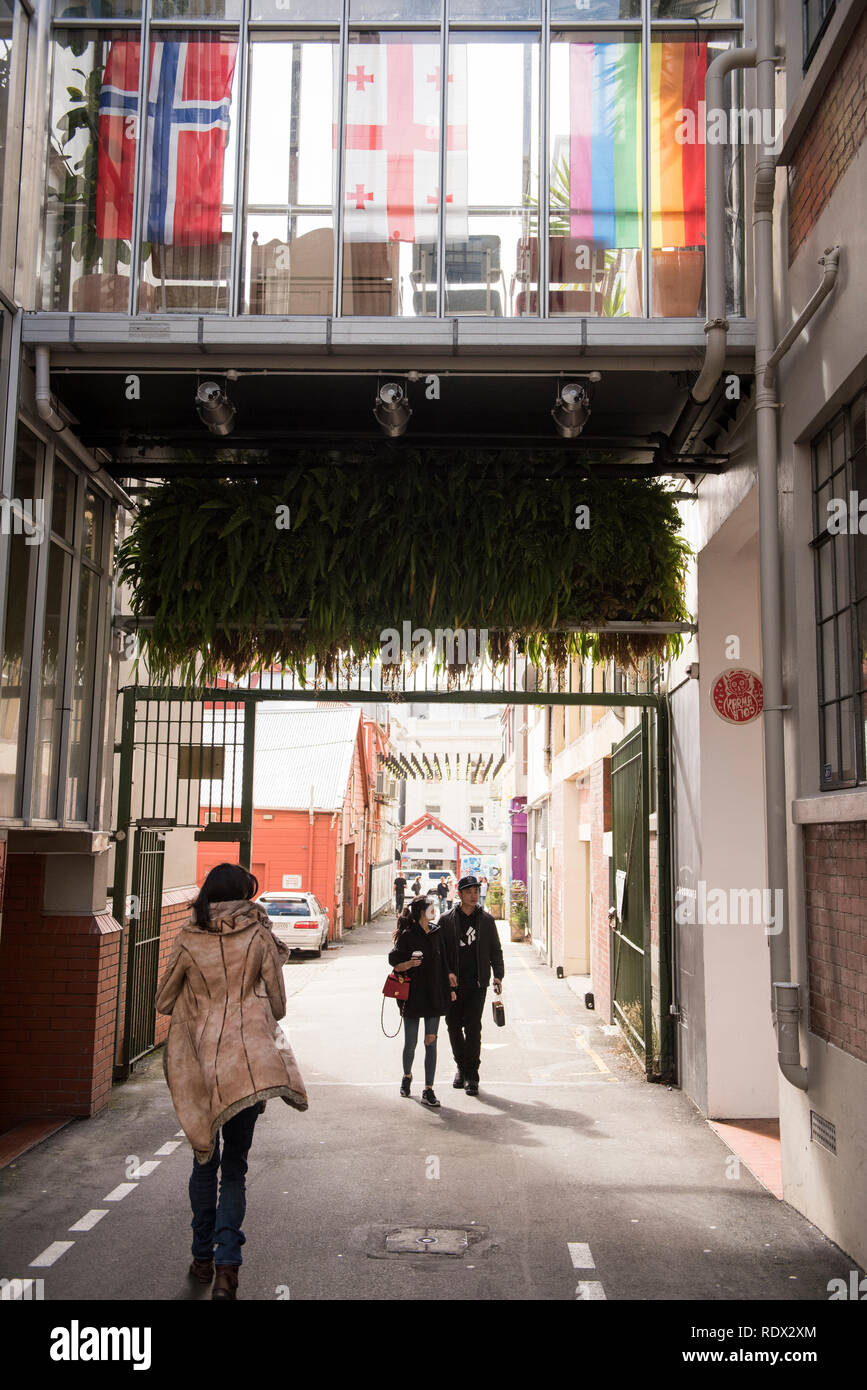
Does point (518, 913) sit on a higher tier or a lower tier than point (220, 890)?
lower

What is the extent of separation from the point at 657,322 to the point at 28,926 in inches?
255

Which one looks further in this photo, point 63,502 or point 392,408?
point 63,502

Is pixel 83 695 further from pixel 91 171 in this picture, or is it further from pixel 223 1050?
pixel 223 1050

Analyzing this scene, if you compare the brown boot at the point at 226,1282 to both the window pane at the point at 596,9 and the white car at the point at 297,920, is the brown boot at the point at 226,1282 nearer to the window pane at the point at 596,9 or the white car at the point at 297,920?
the window pane at the point at 596,9

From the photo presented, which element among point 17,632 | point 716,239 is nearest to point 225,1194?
point 17,632

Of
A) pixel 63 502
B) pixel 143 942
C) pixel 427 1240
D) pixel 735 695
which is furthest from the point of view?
pixel 143 942

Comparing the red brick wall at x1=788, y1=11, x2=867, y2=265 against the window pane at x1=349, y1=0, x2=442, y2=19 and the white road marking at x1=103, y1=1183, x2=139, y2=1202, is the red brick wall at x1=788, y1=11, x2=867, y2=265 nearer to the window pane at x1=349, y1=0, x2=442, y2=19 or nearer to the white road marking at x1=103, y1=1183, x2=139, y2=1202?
the window pane at x1=349, y1=0, x2=442, y2=19

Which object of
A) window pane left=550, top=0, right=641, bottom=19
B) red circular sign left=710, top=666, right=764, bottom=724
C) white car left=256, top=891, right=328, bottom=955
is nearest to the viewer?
window pane left=550, top=0, right=641, bottom=19

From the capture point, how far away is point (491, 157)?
289 inches

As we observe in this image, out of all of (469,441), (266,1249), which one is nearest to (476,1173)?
(266,1249)

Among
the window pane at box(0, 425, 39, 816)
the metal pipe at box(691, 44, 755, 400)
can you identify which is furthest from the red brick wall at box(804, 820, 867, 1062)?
the window pane at box(0, 425, 39, 816)

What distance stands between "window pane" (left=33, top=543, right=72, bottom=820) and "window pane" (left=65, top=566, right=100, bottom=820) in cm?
24

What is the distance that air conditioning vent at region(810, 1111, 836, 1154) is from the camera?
5574 mm

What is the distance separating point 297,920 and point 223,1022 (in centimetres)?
1928
